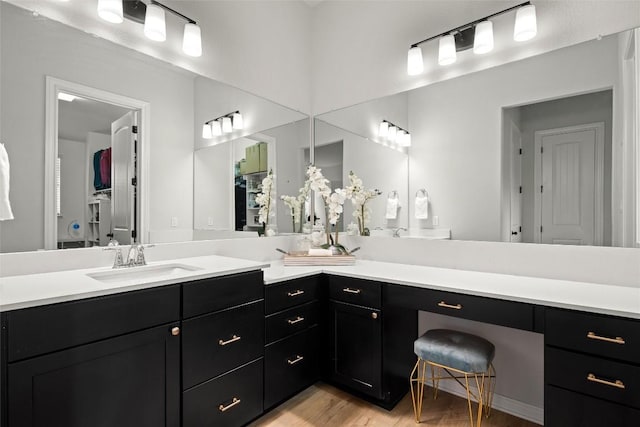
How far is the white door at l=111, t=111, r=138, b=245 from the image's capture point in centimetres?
175

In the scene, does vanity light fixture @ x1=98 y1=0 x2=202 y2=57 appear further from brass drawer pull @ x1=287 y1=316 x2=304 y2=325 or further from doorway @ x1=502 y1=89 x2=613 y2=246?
doorway @ x1=502 y1=89 x2=613 y2=246

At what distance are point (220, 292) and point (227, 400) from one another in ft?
1.78

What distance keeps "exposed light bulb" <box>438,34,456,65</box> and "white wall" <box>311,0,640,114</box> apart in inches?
2.9

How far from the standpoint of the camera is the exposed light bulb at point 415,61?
2244 mm

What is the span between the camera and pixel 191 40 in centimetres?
204

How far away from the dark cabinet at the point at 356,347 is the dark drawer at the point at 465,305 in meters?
0.19

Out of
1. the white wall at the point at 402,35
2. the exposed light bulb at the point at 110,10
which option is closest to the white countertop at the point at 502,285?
the white wall at the point at 402,35

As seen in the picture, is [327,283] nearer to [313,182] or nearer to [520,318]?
[313,182]

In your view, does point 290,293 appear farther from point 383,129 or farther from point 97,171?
point 383,129

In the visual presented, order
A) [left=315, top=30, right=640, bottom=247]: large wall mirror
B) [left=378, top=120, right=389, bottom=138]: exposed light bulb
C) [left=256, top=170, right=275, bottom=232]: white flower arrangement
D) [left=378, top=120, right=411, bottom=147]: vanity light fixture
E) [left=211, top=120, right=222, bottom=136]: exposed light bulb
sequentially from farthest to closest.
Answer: [left=256, top=170, right=275, bottom=232]: white flower arrangement < [left=378, top=120, right=389, bottom=138]: exposed light bulb < [left=378, top=120, right=411, bottom=147]: vanity light fixture < [left=211, top=120, right=222, bottom=136]: exposed light bulb < [left=315, top=30, right=640, bottom=247]: large wall mirror

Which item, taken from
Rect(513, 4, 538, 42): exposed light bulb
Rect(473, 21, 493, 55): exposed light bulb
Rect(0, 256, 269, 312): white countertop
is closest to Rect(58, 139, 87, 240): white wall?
Rect(0, 256, 269, 312): white countertop

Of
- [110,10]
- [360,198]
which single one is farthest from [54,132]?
[360,198]

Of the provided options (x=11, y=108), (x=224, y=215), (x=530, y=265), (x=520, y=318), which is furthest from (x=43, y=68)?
(x=530, y=265)

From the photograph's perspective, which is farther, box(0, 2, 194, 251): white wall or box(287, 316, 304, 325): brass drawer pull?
box(287, 316, 304, 325): brass drawer pull
